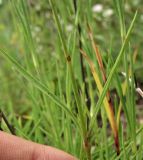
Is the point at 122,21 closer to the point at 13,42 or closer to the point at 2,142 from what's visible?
the point at 2,142

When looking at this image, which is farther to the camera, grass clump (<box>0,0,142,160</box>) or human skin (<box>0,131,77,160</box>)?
human skin (<box>0,131,77,160</box>)

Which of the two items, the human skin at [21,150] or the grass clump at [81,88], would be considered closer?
the grass clump at [81,88]

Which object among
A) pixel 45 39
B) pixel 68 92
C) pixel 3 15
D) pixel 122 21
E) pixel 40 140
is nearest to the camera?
pixel 122 21

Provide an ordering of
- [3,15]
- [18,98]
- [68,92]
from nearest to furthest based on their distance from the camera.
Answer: [68,92] < [18,98] < [3,15]

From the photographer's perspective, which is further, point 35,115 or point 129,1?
point 129,1

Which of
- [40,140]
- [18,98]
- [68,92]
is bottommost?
[18,98]

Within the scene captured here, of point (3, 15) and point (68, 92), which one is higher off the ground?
point (68, 92)

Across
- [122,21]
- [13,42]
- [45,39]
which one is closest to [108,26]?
[45,39]

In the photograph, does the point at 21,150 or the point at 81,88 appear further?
the point at 81,88
